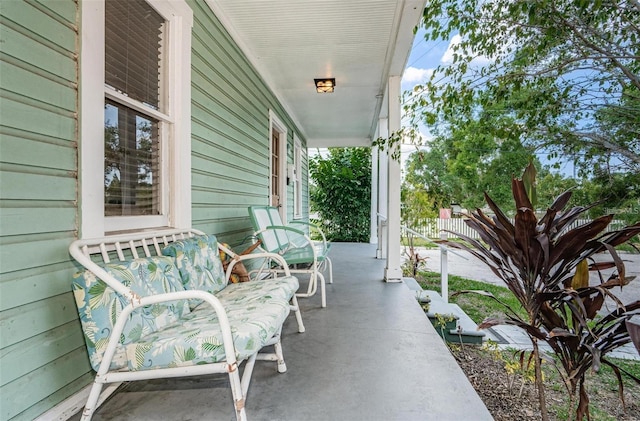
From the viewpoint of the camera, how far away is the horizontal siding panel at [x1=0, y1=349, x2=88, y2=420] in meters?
1.09

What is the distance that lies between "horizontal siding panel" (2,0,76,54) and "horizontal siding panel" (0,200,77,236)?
64 centimetres

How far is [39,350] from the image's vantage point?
1.20 meters

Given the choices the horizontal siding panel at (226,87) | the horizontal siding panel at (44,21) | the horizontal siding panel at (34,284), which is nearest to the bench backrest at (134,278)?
the horizontal siding panel at (34,284)

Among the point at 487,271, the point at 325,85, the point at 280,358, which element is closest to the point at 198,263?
Result: the point at 280,358

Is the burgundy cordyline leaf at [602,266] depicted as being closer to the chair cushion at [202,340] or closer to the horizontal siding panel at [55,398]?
the chair cushion at [202,340]

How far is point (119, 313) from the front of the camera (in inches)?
48.4

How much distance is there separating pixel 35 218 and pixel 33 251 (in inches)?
4.8

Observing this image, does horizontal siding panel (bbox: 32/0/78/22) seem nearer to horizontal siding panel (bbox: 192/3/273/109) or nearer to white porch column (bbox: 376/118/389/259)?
horizontal siding panel (bbox: 192/3/273/109)

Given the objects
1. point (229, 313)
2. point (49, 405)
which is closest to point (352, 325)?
point (229, 313)

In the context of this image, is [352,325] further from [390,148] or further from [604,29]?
[604,29]

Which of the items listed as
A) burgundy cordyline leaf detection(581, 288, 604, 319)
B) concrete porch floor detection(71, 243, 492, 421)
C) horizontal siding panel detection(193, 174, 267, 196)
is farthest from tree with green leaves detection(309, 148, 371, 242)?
burgundy cordyline leaf detection(581, 288, 604, 319)

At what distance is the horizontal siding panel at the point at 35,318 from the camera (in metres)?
1.08

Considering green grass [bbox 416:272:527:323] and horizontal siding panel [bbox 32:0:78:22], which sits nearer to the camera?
horizontal siding panel [bbox 32:0:78:22]

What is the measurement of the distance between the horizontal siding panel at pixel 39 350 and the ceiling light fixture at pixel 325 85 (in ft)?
12.5
